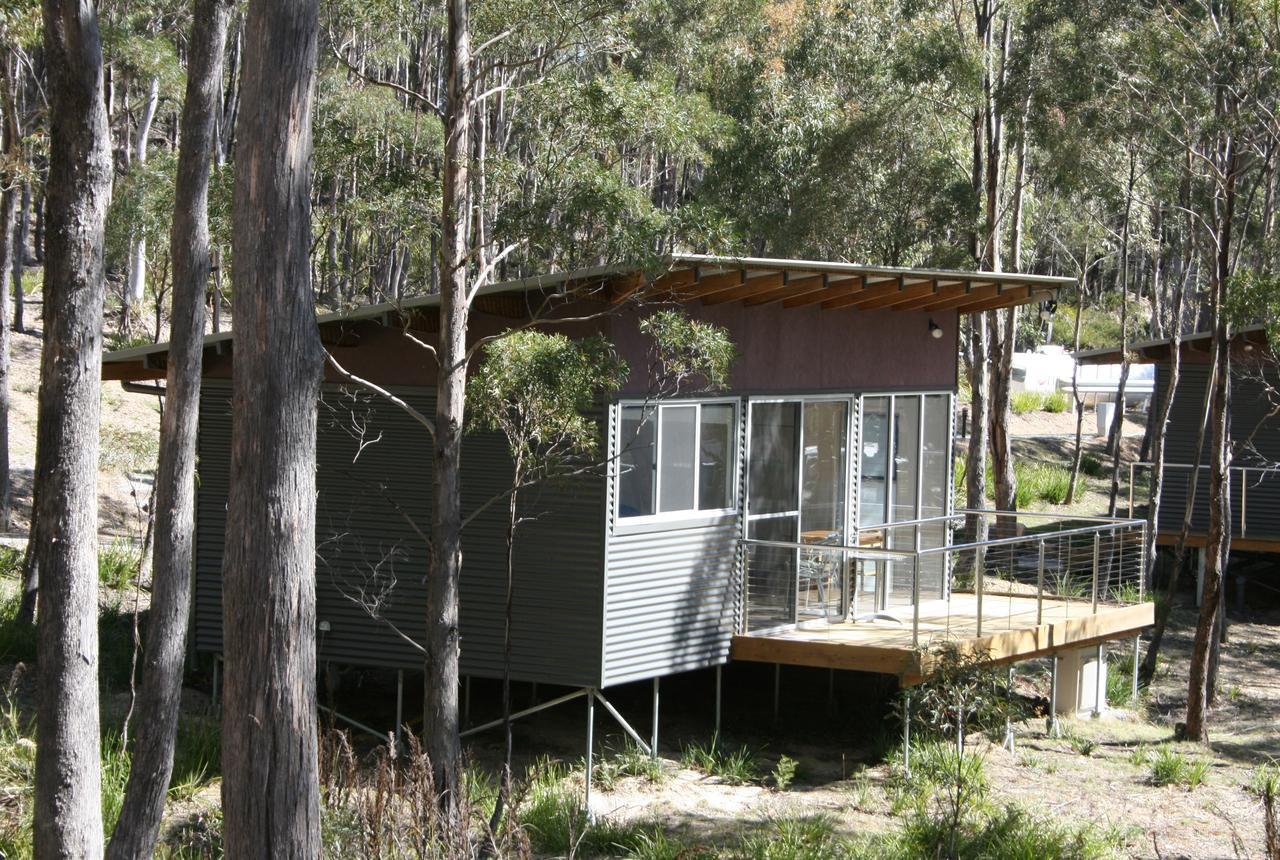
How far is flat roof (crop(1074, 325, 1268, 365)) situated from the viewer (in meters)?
21.2

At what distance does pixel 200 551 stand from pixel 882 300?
7.50 metres

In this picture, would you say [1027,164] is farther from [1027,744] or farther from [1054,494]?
[1027,744]

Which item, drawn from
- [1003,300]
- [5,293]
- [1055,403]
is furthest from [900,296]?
[1055,403]

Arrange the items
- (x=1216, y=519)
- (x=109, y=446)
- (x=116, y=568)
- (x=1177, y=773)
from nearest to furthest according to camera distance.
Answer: (x=1177, y=773), (x=1216, y=519), (x=116, y=568), (x=109, y=446)

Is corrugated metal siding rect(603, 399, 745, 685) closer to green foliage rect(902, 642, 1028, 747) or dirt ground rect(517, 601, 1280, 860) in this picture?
dirt ground rect(517, 601, 1280, 860)

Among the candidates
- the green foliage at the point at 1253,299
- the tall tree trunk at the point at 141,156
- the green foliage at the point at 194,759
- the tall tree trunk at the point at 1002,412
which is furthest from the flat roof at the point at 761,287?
the tall tree trunk at the point at 141,156

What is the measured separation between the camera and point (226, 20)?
11297 mm

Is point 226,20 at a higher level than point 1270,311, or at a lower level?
higher

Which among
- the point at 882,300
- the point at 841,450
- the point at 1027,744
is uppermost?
the point at 882,300

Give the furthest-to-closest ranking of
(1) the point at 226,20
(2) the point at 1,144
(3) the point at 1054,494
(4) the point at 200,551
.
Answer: (3) the point at 1054,494 → (2) the point at 1,144 → (4) the point at 200,551 → (1) the point at 226,20

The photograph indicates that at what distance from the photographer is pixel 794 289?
44.9 feet

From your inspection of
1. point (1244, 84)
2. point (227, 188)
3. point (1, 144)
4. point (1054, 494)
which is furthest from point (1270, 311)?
point (1, 144)

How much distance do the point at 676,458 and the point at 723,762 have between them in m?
2.98

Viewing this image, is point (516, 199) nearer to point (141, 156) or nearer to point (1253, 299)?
point (1253, 299)
